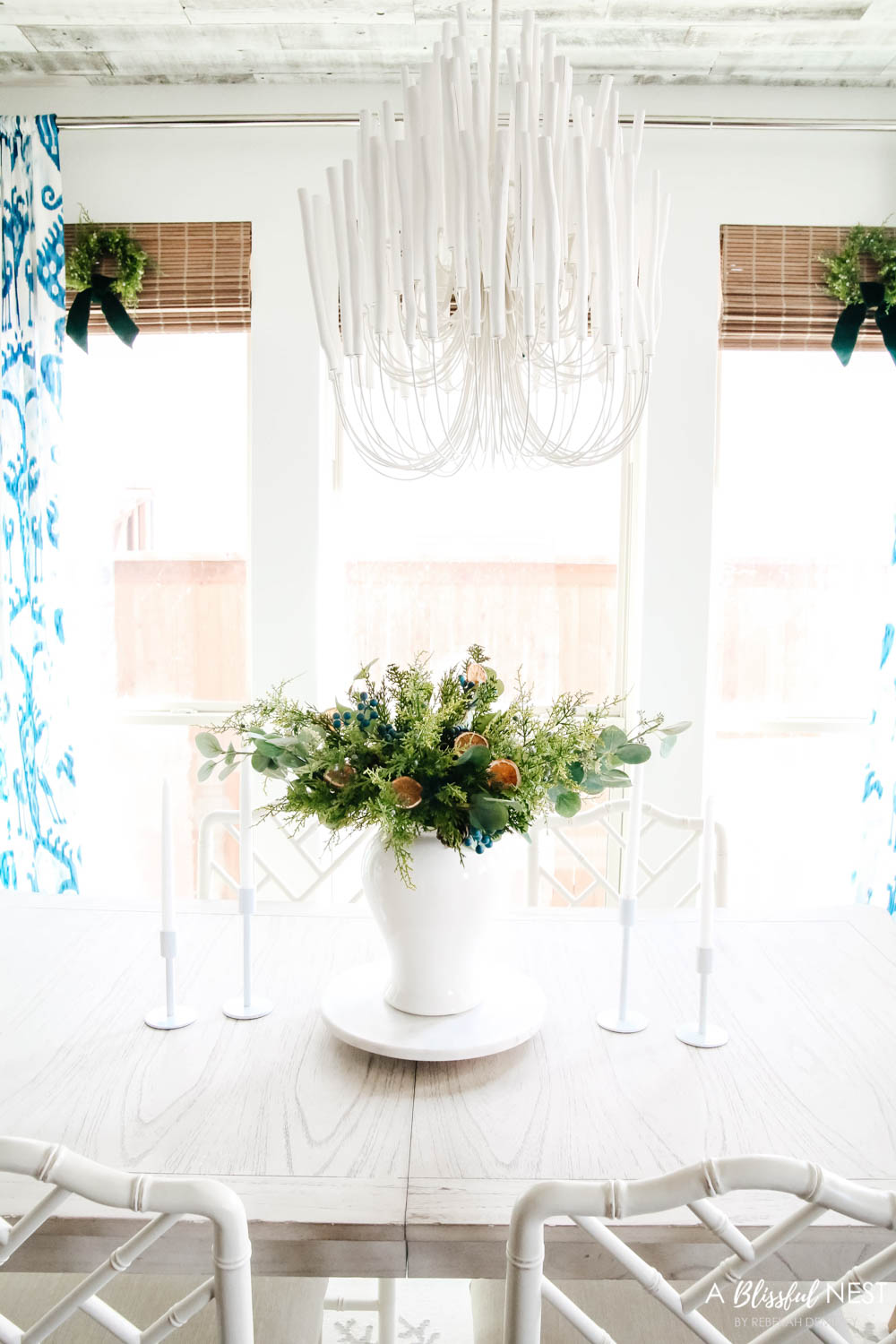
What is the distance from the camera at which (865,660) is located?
10.1 ft

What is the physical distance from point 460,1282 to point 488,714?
128 centimetres

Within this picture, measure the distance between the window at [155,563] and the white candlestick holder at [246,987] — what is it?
5.48 feet

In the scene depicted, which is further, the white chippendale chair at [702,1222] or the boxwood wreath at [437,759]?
the boxwood wreath at [437,759]

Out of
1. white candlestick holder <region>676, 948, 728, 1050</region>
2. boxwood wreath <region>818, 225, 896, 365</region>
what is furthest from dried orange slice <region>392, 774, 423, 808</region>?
boxwood wreath <region>818, 225, 896, 365</region>

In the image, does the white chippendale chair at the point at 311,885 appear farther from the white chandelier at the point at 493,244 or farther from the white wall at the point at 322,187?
the white wall at the point at 322,187

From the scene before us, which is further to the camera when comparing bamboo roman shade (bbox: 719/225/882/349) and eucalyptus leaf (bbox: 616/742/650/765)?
bamboo roman shade (bbox: 719/225/882/349)

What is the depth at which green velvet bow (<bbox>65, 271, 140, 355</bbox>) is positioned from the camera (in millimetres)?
2793

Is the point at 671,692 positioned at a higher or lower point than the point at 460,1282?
higher

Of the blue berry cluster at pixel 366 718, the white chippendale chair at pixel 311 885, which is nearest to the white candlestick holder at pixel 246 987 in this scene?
the white chippendale chair at pixel 311 885

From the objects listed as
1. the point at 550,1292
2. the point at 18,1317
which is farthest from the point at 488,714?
the point at 18,1317

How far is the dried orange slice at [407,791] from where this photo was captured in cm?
121

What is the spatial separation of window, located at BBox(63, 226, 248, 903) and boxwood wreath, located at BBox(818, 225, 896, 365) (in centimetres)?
167

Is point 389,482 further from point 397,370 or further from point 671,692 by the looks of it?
point 397,370

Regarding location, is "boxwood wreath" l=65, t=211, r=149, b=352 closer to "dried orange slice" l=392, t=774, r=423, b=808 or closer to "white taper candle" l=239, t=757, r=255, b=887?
"white taper candle" l=239, t=757, r=255, b=887
